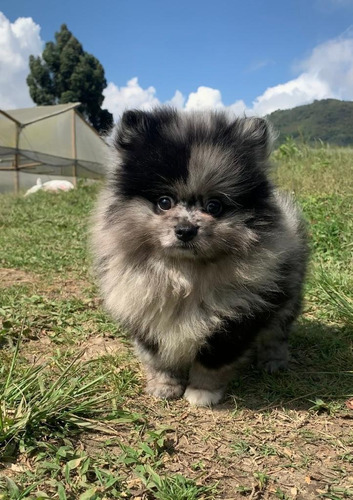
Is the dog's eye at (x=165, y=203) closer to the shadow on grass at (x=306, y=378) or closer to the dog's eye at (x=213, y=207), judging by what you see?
the dog's eye at (x=213, y=207)

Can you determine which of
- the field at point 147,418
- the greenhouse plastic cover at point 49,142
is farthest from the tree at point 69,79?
the field at point 147,418

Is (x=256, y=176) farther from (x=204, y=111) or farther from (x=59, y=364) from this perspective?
(x=59, y=364)

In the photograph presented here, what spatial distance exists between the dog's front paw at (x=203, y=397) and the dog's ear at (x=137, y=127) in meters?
1.27

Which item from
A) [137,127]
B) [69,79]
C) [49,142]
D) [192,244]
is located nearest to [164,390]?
[192,244]

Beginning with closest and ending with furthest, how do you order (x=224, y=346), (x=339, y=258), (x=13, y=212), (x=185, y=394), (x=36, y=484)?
(x=36, y=484) → (x=224, y=346) → (x=185, y=394) → (x=339, y=258) → (x=13, y=212)

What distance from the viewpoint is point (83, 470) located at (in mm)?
1698

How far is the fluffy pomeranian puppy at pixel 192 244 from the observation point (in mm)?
2078

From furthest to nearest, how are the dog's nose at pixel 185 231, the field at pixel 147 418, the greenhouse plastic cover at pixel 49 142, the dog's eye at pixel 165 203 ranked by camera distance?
1. the greenhouse plastic cover at pixel 49 142
2. the dog's eye at pixel 165 203
3. the dog's nose at pixel 185 231
4. the field at pixel 147 418

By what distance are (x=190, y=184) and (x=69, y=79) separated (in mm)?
40698

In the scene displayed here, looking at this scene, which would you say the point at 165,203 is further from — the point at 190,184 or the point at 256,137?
the point at 256,137

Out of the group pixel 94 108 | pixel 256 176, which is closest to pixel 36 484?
pixel 256 176

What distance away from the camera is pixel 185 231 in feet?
6.62

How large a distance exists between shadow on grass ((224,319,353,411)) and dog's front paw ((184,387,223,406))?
11 centimetres

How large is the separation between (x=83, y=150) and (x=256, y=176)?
15381mm
